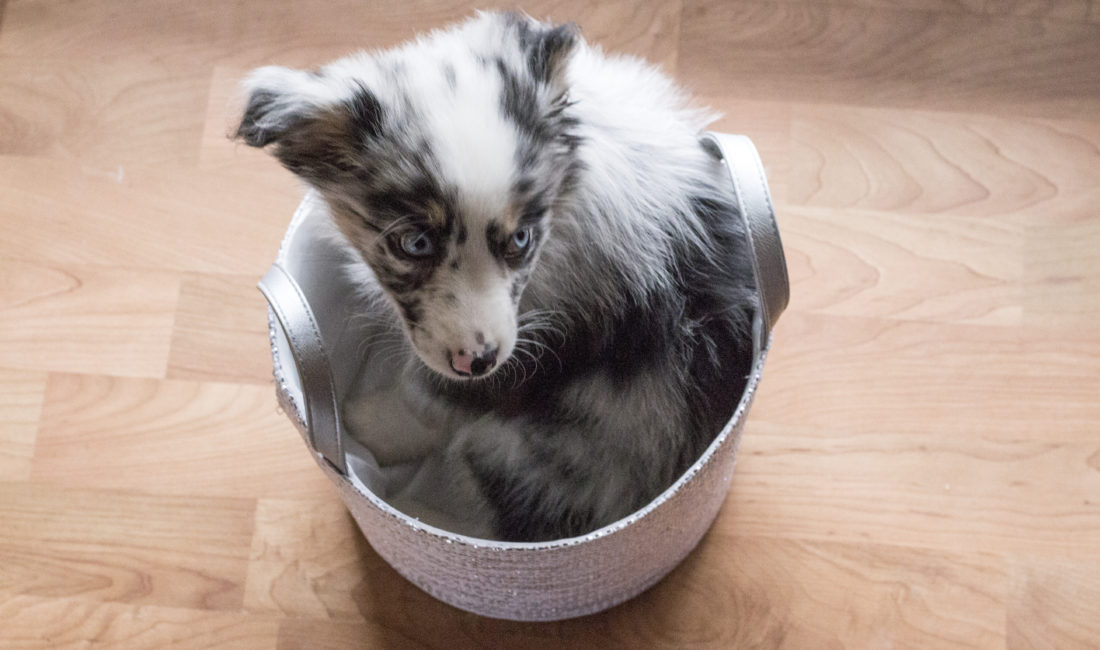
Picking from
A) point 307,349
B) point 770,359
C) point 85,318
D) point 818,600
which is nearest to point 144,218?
point 85,318

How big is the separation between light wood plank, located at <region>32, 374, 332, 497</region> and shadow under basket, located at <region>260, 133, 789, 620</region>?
8.4 inches

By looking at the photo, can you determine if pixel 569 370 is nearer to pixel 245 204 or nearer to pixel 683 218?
pixel 683 218

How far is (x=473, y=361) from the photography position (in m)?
1.12

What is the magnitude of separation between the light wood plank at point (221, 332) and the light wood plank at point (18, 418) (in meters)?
0.23

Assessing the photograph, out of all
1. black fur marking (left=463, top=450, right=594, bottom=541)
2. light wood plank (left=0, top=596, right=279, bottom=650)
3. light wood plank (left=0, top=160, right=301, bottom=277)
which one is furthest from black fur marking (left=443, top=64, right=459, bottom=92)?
light wood plank (left=0, top=596, right=279, bottom=650)

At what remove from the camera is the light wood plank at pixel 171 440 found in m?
1.64

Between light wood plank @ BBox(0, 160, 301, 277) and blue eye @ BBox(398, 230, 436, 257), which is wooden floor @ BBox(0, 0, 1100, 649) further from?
blue eye @ BBox(398, 230, 436, 257)

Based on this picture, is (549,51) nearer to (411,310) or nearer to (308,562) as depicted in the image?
(411,310)

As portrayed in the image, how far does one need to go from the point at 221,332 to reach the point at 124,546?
366 mm

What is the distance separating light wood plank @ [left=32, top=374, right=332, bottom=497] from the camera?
1.64 meters

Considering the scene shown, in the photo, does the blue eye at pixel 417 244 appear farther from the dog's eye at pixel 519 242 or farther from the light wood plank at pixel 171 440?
the light wood plank at pixel 171 440

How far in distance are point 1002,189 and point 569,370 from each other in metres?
0.92

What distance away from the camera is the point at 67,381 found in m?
1.69

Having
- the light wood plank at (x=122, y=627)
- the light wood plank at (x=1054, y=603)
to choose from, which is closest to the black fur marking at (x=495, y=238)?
the light wood plank at (x=122, y=627)
